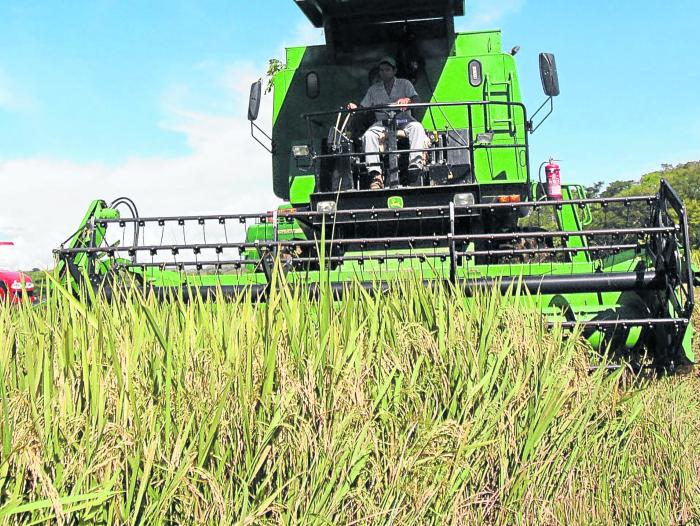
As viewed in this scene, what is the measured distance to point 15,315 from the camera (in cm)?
369

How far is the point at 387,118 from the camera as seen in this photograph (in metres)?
6.90

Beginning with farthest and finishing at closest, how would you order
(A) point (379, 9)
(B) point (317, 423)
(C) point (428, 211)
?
(A) point (379, 9) → (C) point (428, 211) → (B) point (317, 423)

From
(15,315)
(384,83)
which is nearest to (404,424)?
(15,315)

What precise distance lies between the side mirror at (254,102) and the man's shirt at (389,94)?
40.2 inches

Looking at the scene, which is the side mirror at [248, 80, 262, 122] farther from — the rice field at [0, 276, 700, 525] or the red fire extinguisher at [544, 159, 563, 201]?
the rice field at [0, 276, 700, 525]

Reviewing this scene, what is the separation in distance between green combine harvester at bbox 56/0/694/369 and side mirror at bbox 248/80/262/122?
1 cm

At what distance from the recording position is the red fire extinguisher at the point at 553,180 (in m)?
7.86

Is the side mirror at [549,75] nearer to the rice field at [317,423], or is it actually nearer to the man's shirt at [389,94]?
the man's shirt at [389,94]

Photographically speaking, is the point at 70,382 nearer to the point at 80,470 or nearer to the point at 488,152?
the point at 80,470

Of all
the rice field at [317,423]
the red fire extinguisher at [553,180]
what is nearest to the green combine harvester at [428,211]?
the red fire extinguisher at [553,180]

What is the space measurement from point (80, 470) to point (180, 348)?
0.60 meters

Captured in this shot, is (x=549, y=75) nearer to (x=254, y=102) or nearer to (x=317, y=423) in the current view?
(x=254, y=102)

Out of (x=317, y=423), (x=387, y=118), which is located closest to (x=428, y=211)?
(x=387, y=118)

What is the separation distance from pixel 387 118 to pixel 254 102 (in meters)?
1.36
